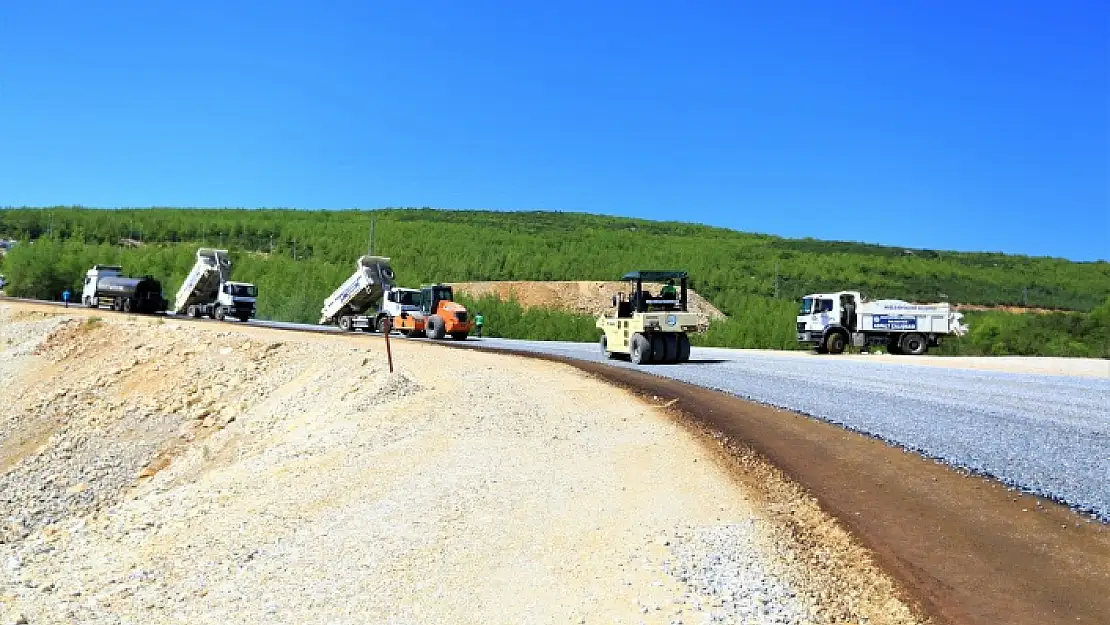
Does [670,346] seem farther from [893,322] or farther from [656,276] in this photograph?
[893,322]

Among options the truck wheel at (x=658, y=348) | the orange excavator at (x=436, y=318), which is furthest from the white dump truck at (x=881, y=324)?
the truck wheel at (x=658, y=348)

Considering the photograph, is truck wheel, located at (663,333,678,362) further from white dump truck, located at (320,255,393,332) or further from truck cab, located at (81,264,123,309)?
truck cab, located at (81,264,123,309)

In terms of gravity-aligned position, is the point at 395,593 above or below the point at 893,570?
below

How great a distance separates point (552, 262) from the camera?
102m

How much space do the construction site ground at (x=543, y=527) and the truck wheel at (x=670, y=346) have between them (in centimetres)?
790

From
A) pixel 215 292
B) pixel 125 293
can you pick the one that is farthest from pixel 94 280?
pixel 215 292

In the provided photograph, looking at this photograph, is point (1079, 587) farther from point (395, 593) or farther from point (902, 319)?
point (902, 319)

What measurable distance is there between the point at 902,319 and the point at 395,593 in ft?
123

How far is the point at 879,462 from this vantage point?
1249 cm

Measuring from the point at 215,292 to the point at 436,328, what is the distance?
1843cm

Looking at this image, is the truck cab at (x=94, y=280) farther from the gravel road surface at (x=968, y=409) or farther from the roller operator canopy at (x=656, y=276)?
the roller operator canopy at (x=656, y=276)

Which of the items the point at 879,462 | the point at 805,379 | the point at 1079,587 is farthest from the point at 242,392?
the point at 1079,587

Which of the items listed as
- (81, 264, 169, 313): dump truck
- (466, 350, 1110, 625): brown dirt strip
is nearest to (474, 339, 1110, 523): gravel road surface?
(466, 350, 1110, 625): brown dirt strip

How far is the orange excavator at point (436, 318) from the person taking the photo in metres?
38.6
